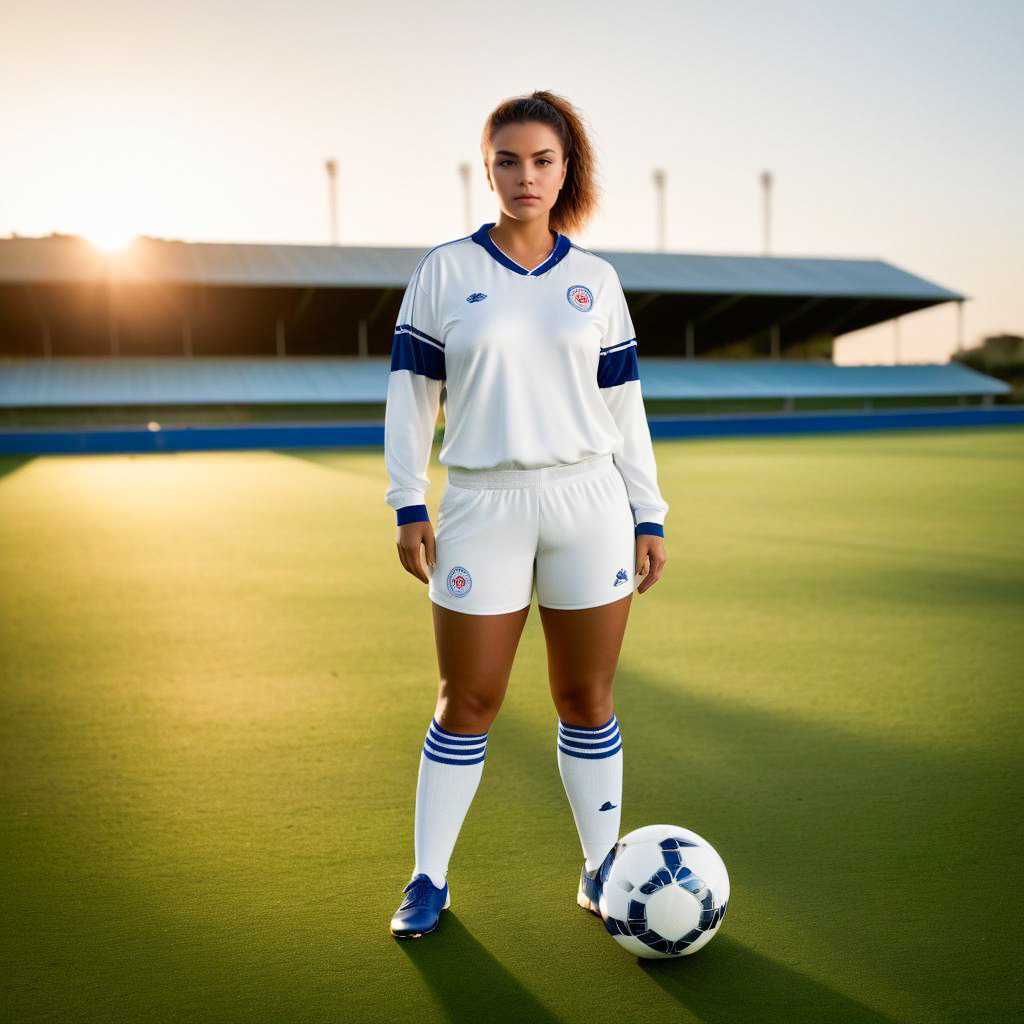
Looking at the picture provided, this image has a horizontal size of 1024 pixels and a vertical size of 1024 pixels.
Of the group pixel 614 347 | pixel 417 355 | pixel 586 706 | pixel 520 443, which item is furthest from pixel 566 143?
pixel 586 706

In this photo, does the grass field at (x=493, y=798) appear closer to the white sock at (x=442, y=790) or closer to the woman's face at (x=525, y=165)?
the white sock at (x=442, y=790)

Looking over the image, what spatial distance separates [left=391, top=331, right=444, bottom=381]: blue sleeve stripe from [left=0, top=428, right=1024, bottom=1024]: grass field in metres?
1.41

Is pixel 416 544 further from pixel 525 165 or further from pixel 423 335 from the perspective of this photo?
pixel 525 165

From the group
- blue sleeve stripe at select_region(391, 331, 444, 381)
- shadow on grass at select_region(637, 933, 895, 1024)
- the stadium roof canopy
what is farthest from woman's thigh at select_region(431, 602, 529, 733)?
the stadium roof canopy

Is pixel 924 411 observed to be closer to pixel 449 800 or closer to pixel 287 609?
pixel 287 609

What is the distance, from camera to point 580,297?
2340mm

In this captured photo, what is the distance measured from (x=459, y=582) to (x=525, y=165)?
37.9 inches

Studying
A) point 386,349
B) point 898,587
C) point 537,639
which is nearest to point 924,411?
point 386,349

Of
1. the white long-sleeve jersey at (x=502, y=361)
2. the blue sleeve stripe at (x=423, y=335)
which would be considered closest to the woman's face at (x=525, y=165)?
the white long-sleeve jersey at (x=502, y=361)

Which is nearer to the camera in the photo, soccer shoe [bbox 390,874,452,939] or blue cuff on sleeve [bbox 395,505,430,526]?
blue cuff on sleeve [bbox 395,505,430,526]

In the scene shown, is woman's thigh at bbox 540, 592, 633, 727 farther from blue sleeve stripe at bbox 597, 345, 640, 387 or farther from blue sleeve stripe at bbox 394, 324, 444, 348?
blue sleeve stripe at bbox 394, 324, 444, 348

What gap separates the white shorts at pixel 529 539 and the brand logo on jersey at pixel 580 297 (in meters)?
0.36

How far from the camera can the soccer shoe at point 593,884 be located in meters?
2.57

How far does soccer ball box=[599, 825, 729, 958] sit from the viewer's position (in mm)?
2402
